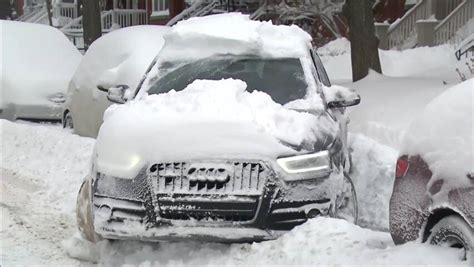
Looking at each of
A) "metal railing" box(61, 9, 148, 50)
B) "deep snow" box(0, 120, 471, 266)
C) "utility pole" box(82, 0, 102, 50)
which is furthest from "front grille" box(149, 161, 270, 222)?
"metal railing" box(61, 9, 148, 50)

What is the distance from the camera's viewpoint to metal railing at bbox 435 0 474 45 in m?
19.6

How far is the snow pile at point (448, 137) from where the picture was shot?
12.7ft

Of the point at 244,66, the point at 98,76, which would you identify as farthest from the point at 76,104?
the point at 244,66

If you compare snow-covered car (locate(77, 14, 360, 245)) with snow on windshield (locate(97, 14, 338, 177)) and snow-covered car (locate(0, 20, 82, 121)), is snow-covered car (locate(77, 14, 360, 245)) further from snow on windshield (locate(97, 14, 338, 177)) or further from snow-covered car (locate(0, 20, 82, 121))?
snow-covered car (locate(0, 20, 82, 121))

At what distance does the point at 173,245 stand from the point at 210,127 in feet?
3.01

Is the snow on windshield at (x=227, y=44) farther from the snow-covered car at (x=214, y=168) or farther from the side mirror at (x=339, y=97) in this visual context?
the snow-covered car at (x=214, y=168)

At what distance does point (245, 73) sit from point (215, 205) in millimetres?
1863

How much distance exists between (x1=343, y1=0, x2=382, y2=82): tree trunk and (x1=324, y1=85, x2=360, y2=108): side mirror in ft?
21.1

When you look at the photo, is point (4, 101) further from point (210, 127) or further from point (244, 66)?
point (210, 127)

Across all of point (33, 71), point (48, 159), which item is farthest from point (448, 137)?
point (33, 71)

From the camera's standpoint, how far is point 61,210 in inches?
291

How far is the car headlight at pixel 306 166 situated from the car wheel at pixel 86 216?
5.45 feet

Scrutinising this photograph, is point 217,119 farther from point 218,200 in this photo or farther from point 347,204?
point 347,204

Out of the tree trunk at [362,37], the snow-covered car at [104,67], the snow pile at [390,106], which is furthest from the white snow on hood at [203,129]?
the tree trunk at [362,37]
